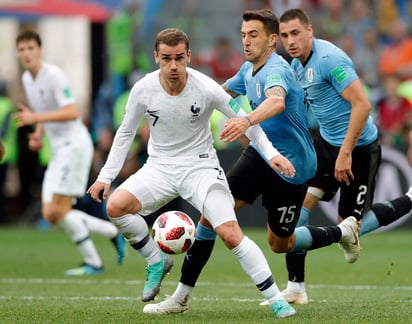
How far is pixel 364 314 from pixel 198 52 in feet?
39.4

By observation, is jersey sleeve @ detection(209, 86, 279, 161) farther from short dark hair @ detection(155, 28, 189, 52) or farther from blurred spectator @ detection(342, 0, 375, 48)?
blurred spectator @ detection(342, 0, 375, 48)

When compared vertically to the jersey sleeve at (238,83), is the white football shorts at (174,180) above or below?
below

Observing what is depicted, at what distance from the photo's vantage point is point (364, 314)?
30.2 ft

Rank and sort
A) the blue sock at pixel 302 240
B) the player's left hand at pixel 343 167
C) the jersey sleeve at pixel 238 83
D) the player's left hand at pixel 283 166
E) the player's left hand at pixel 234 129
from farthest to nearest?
the blue sock at pixel 302 240 → the jersey sleeve at pixel 238 83 → the player's left hand at pixel 343 167 → the player's left hand at pixel 283 166 → the player's left hand at pixel 234 129

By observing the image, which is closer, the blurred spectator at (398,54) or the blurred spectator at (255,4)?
the blurred spectator at (255,4)

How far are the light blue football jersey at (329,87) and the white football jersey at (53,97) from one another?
4.00 m

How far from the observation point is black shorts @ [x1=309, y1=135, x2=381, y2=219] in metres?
10.6

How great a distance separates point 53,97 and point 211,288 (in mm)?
3373

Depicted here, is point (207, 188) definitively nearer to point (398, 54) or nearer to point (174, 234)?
point (174, 234)

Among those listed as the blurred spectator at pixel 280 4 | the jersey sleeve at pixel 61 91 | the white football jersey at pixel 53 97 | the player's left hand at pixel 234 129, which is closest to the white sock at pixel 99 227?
the white football jersey at pixel 53 97

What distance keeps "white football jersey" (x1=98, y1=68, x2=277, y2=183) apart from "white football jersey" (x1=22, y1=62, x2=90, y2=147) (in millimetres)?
4439

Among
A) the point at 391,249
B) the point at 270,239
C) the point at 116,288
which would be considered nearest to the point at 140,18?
the point at 391,249

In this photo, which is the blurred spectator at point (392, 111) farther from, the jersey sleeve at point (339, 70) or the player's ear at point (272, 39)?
the player's ear at point (272, 39)

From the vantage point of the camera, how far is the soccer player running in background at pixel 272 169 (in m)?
9.34
